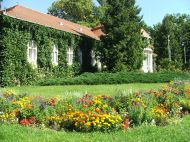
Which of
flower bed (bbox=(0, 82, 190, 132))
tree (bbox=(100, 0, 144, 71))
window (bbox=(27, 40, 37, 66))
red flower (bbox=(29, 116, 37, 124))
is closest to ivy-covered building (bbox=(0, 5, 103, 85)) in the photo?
window (bbox=(27, 40, 37, 66))

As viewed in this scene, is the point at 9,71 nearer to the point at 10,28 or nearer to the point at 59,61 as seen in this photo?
the point at 10,28

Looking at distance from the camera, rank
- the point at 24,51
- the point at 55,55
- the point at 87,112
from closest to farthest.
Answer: the point at 87,112
the point at 24,51
the point at 55,55

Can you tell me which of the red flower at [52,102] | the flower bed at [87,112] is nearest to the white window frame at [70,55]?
the flower bed at [87,112]

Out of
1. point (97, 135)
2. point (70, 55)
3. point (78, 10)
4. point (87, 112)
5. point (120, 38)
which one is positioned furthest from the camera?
point (78, 10)

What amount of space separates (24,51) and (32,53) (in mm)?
1596

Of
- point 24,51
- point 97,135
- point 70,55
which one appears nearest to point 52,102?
point 97,135

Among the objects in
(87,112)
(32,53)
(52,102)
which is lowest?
(87,112)

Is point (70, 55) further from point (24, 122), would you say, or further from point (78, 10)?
point (78, 10)

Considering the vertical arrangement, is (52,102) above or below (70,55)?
below

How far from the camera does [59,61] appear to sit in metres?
34.3

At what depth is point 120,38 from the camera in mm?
37125

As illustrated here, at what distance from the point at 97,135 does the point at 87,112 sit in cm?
114

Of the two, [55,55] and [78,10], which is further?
[78,10]

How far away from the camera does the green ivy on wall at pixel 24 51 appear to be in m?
27.8
